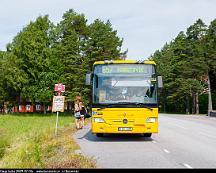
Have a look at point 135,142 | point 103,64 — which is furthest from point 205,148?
point 103,64

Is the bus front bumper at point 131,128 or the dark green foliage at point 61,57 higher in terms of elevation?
the dark green foliage at point 61,57

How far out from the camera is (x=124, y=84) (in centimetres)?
1487

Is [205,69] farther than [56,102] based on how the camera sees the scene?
Yes

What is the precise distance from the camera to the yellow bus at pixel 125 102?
1455cm

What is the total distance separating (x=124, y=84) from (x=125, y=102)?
0.78 metres

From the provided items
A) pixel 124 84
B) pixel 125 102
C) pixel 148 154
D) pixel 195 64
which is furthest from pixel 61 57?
pixel 148 154

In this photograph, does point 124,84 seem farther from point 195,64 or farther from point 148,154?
point 195,64

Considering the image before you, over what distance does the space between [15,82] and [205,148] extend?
45330 millimetres

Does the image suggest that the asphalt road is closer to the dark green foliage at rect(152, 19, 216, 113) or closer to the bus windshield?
the bus windshield

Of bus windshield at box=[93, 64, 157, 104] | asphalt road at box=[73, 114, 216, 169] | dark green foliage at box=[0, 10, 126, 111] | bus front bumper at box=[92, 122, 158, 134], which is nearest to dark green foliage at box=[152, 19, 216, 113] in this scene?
dark green foliage at box=[0, 10, 126, 111]

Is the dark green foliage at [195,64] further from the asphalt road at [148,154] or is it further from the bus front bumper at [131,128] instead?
the asphalt road at [148,154]

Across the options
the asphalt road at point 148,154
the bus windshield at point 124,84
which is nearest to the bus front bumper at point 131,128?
the asphalt road at point 148,154

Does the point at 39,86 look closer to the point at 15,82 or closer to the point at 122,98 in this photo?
the point at 15,82

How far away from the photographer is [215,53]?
62531 millimetres
